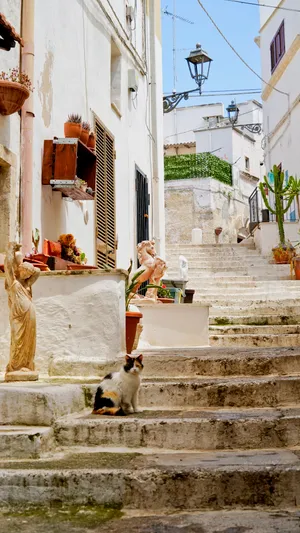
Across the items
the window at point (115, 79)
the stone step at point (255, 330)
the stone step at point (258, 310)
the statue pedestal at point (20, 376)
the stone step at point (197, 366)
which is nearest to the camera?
the statue pedestal at point (20, 376)

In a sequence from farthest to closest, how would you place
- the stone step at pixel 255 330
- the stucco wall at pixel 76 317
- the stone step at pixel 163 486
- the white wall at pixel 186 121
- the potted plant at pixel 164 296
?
the white wall at pixel 186 121
the potted plant at pixel 164 296
the stone step at pixel 255 330
the stucco wall at pixel 76 317
the stone step at pixel 163 486

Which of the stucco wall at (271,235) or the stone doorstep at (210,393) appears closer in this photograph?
the stone doorstep at (210,393)

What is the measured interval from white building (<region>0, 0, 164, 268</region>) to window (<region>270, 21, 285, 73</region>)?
6.35 metres

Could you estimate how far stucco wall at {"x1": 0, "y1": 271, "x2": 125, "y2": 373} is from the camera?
5.61 m

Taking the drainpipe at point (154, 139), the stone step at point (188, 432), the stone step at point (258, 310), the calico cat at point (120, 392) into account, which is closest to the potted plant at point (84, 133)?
the stone step at point (258, 310)

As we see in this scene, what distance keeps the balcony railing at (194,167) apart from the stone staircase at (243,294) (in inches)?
425

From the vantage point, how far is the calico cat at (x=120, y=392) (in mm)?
4414

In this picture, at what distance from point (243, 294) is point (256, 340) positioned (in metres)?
3.98

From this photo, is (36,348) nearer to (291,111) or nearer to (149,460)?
(149,460)

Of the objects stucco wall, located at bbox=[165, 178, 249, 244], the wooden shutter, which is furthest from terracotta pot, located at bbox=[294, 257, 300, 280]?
stucco wall, located at bbox=[165, 178, 249, 244]

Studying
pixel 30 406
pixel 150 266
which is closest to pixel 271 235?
pixel 150 266

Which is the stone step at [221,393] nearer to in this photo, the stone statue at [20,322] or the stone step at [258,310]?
the stone statue at [20,322]

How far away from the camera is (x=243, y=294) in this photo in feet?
38.1

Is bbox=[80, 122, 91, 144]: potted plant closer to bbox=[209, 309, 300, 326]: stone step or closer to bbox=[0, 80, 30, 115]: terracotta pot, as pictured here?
bbox=[0, 80, 30, 115]: terracotta pot
